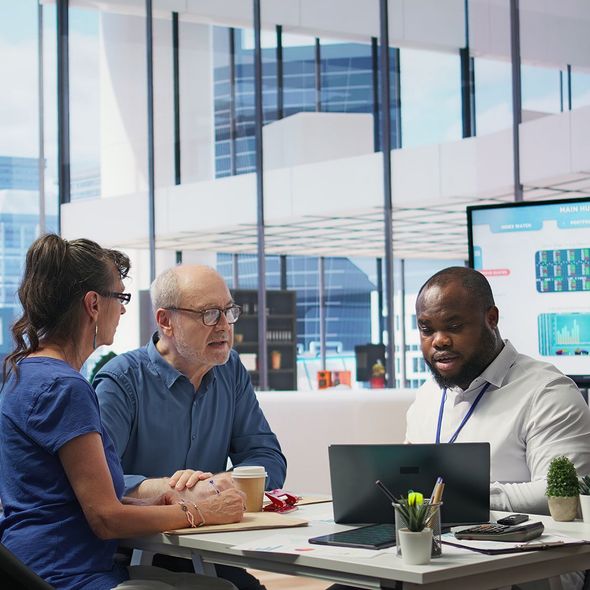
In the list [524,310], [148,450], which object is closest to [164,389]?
[148,450]

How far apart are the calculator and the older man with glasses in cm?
108

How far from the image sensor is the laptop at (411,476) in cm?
224

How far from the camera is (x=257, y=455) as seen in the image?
3102mm

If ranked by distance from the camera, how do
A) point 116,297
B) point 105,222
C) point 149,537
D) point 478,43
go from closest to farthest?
point 149,537
point 116,297
point 478,43
point 105,222

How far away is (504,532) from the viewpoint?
205cm

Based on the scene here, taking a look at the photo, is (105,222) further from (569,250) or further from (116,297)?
(116,297)

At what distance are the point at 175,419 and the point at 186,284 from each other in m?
0.41

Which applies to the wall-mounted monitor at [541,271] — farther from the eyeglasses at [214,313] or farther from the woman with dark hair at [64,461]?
the woman with dark hair at [64,461]

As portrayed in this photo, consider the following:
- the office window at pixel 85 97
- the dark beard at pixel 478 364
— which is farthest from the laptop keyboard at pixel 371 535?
the office window at pixel 85 97

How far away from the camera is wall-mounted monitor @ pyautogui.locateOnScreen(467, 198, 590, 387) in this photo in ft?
14.9

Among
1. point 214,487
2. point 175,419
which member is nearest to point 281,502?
point 214,487

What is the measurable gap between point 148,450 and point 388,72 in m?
9.61

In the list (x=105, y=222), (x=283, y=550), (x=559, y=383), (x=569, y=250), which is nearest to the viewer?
(x=283, y=550)

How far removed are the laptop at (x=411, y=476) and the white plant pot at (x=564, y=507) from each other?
0.54 feet
